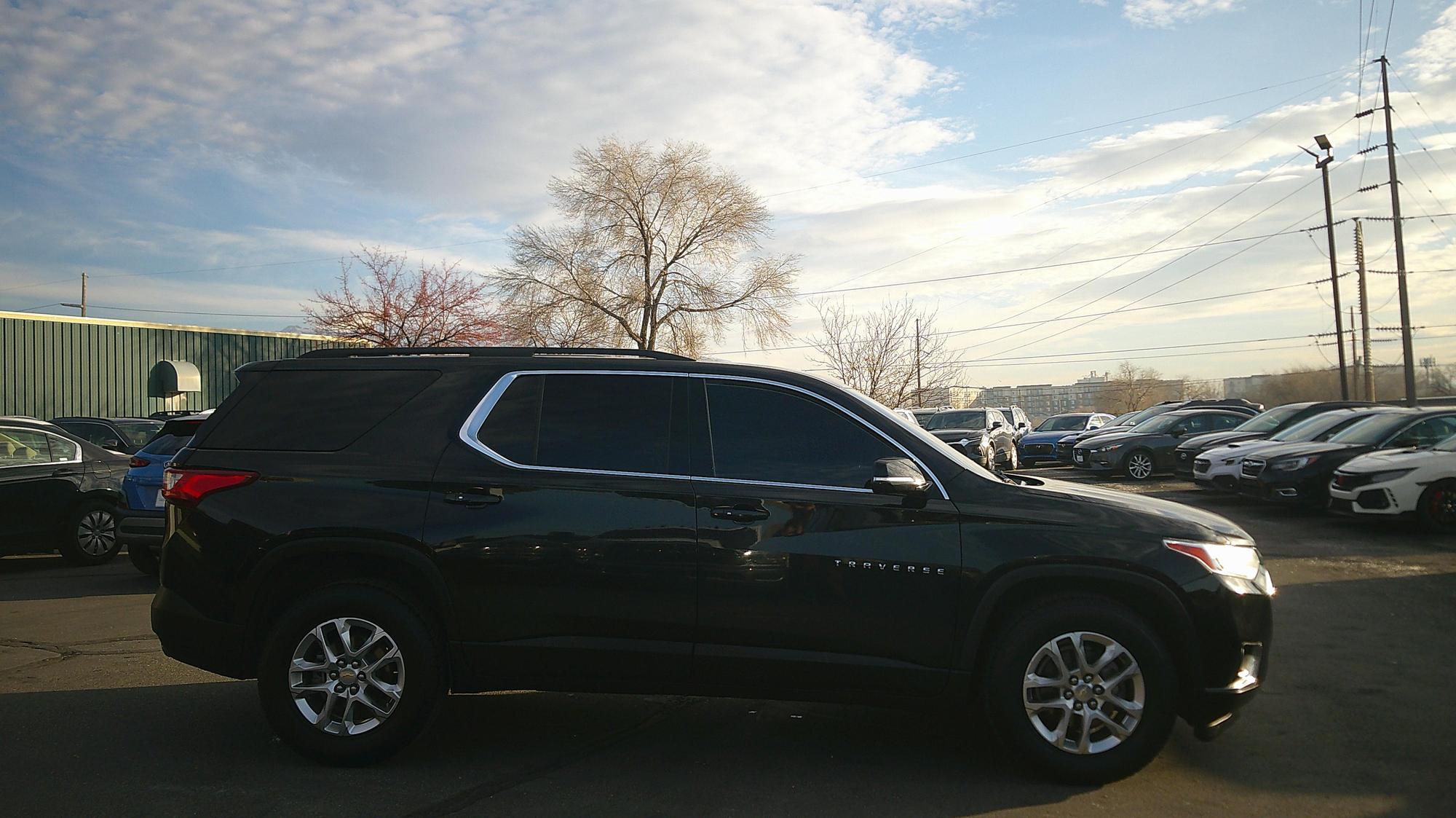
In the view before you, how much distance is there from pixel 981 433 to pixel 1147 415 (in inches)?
372

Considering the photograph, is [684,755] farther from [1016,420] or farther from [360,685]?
[1016,420]

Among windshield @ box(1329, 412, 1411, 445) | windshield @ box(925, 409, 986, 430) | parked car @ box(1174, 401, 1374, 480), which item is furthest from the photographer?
windshield @ box(925, 409, 986, 430)

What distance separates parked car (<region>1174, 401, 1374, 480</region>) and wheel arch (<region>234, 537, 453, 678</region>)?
53.0 ft

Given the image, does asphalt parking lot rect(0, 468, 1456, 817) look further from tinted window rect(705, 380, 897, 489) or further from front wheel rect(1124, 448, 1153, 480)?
front wheel rect(1124, 448, 1153, 480)

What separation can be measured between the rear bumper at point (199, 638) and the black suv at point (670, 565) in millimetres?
13

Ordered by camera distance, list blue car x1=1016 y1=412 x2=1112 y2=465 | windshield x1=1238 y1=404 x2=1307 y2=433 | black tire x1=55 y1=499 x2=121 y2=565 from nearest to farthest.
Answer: black tire x1=55 y1=499 x2=121 y2=565 → windshield x1=1238 y1=404 x2=1307 y2=433 → blue car x1=1016 y1=412 x2=1112 y2=465

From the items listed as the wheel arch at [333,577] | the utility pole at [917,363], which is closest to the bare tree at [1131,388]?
the utility pole at [917,363]

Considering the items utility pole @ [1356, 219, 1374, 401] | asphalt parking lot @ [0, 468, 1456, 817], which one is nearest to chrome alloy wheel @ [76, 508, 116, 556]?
asphalt parking lot @ [0, 468, 1456, 817]

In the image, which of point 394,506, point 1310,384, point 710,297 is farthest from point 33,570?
point 1310,384

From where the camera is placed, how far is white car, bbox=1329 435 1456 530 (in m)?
11.8

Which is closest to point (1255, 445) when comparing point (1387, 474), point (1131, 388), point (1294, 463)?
point (1294, 463)

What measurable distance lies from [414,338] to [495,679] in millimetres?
31223

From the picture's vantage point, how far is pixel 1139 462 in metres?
20.6

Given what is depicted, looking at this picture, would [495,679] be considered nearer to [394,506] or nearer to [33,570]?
[394,506]
